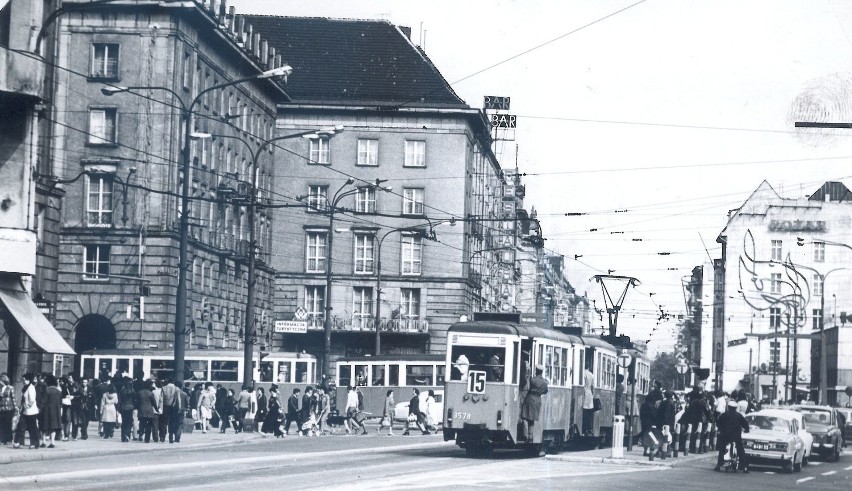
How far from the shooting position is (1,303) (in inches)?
1355

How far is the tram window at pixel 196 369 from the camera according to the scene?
54.5 metres

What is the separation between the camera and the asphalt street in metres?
22.0

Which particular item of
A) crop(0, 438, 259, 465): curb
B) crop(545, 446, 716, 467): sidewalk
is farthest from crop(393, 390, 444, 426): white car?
crop(0, 438, 259, 465): curb

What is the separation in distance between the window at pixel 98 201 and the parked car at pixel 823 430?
1190 inches

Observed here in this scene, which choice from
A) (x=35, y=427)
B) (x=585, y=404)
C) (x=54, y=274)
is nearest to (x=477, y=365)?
(x=585, y=404)

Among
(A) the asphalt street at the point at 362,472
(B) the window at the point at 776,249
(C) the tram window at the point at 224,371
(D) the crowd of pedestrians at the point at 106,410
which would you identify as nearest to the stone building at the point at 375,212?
(C) the tram window at the point at 224,371

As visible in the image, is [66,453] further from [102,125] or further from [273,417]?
[102,125]

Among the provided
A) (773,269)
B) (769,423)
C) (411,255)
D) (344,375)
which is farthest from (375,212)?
(769,423)

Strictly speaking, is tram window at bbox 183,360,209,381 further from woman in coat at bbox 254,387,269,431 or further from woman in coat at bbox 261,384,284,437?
woman in coat at bbox 261,384,284,437

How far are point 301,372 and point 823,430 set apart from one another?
79.4 feet

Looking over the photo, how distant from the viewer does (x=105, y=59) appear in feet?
195

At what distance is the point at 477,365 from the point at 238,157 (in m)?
42.3

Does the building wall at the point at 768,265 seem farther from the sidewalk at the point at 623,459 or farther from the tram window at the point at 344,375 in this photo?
the sidewalk at the point at 623,459

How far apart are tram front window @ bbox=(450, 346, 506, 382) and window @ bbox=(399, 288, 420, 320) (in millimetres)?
52894
